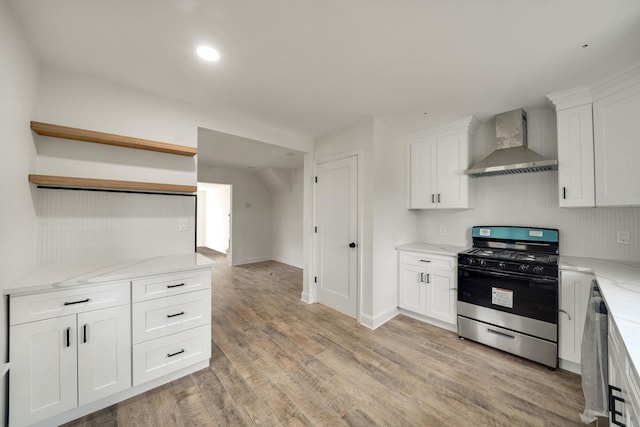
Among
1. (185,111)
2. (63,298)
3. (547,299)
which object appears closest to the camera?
(63,298)

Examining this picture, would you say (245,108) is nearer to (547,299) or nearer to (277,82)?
(277,82)

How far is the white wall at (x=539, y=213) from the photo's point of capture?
7.20ft

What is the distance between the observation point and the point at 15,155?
1471 millimetres

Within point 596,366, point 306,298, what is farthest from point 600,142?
point 306,298

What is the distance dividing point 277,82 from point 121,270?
1.91 metres

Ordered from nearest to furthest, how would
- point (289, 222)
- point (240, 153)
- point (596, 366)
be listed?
1. point (596, 366)
2. point (240, 153)
3. point (289, 222)

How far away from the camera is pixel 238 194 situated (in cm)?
598

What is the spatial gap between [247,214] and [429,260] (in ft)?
15.3

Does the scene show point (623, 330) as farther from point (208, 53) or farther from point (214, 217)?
point (214, 217)

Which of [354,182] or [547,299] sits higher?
[354,182]

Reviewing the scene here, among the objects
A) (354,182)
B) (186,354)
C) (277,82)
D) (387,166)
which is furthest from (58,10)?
(387,166)

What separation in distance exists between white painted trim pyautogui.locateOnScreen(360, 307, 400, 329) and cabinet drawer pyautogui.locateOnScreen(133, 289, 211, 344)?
67.7 inches

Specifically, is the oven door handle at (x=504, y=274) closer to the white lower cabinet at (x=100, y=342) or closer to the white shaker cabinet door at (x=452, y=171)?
the white shaker cabinet door at (x=452, y=171)

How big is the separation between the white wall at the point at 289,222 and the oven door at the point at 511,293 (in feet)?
12.2
